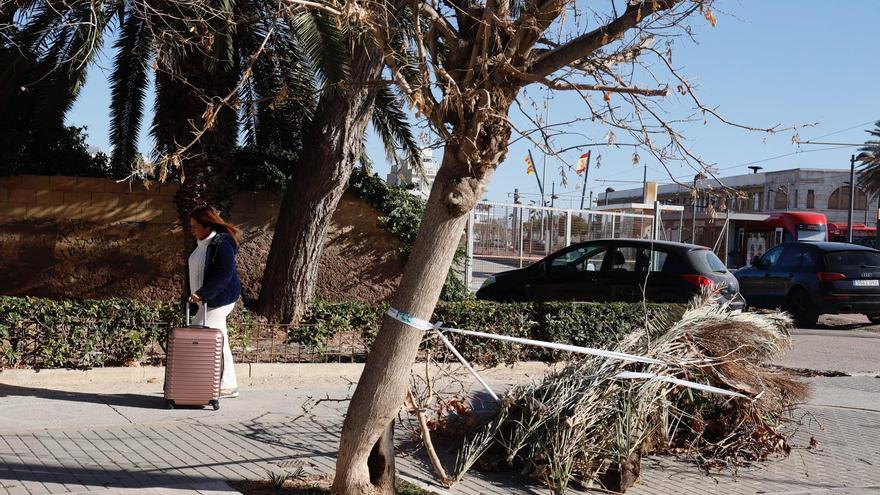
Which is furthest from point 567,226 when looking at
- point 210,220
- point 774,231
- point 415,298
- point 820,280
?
point 774,231

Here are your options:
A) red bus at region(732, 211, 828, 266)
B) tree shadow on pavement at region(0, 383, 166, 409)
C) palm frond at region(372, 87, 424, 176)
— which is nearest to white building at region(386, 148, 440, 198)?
palm frond at region(372, 87, 424, 176)

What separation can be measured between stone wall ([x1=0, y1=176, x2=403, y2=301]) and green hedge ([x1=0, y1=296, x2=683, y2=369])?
→ 408cm

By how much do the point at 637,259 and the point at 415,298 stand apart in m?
9.42

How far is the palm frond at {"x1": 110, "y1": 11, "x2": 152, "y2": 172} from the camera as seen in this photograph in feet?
39.0

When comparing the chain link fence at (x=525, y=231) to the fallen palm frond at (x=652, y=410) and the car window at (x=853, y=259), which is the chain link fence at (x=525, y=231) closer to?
the car window at (x=853, y=259)

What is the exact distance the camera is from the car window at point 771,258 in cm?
1897

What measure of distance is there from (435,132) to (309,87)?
708 cm

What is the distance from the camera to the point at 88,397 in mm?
7941

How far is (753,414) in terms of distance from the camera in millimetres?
6805

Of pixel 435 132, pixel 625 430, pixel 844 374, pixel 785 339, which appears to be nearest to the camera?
pixel 435 132

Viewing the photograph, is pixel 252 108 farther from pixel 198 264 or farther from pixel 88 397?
pixel 88 397

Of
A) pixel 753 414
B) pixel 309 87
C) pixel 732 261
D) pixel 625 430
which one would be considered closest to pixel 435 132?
pixel 625 430

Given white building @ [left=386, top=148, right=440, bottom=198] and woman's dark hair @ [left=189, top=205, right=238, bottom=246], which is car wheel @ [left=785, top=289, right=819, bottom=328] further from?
woman's dark hair @ [left=189, top=205, right=238, bottom=246]

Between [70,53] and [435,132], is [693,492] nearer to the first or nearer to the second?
[435,132]
